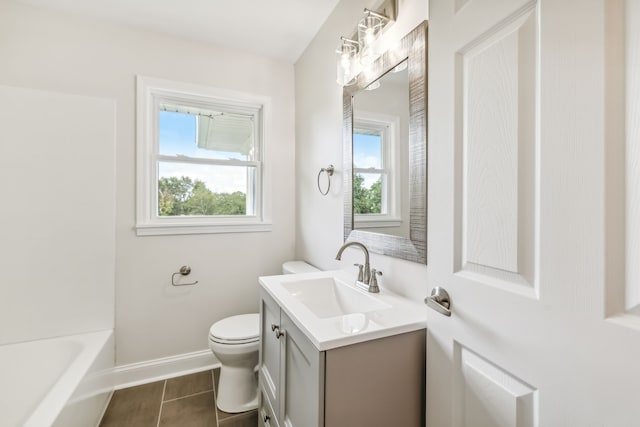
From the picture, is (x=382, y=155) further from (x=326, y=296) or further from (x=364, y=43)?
(x=326, y=296)

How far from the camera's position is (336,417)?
81cm

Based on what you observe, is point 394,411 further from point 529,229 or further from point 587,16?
point 587,16

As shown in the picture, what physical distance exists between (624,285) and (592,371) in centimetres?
16

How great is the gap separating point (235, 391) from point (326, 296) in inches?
36.8

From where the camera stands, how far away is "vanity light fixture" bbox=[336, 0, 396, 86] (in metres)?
1.29

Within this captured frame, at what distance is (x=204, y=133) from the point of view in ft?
7.69

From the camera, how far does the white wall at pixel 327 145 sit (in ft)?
4.01

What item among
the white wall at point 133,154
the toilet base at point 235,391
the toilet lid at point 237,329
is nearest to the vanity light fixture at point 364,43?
the white wall at point 133,154

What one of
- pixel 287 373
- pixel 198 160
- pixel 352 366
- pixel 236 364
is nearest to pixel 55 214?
pixel 198 160

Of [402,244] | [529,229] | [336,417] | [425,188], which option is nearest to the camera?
[529,229]

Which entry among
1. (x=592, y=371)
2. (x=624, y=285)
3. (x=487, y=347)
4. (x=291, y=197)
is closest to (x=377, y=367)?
(x=487, y=347)

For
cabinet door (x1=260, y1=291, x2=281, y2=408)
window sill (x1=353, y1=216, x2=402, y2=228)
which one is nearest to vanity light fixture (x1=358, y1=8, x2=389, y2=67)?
window sill (x1=353, y1=216, x2=402, y2=228)

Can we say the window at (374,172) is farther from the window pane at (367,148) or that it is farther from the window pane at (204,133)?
the window pane at (204,133)

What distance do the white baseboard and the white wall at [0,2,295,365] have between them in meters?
0.05
